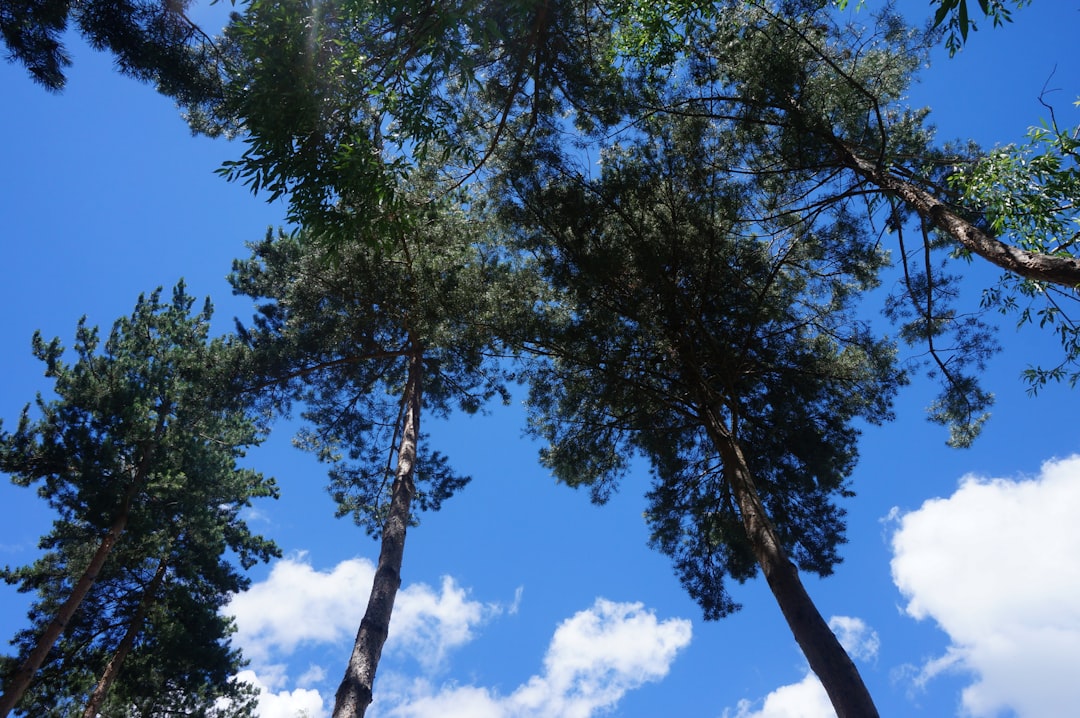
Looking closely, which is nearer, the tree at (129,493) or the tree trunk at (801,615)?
the tree trunk at (801,615)

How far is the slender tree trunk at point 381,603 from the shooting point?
5984 mm

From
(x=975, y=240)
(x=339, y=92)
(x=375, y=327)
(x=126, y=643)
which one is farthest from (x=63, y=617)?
(x=975, y=240)

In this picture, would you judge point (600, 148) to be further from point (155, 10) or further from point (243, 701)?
point (243, 701)

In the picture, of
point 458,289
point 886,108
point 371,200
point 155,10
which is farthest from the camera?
point 458,289

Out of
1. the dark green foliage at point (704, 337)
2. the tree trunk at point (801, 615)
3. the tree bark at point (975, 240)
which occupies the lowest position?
the tree trunk at point (801, 615)

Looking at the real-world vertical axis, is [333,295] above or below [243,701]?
above

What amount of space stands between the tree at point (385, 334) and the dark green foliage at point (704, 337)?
1.12 meters

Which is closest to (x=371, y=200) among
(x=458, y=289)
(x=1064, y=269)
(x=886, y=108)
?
(x=458, y=289)

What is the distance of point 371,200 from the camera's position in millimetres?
5910

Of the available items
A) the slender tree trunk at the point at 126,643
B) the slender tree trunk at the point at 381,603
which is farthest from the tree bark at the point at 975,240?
the slender tree trunk at the point at 126,643

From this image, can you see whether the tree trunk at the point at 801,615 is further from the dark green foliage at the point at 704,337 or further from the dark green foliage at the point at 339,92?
the dark green foliage at the point at 339,92

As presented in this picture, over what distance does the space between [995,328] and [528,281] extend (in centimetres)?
610

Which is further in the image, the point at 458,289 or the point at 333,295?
the point at 333,295

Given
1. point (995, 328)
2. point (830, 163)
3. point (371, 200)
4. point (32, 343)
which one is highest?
point (32, 343)
